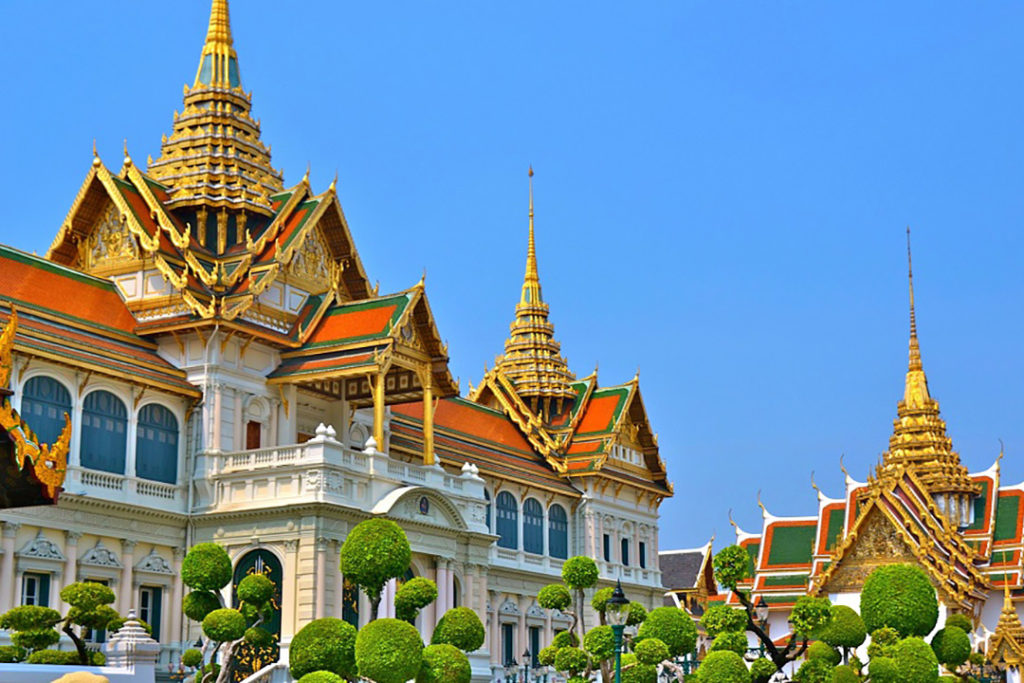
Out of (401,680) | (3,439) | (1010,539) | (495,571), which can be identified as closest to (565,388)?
(495,571)

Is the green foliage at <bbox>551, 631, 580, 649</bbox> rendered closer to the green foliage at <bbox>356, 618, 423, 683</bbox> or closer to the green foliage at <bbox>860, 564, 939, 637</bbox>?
the green foliage at <bbox>356, 618, 423, 683</bbox>

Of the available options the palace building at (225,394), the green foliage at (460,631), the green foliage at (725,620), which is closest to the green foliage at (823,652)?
the green foliage at (725,620)

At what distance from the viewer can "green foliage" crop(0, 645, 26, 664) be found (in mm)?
26234

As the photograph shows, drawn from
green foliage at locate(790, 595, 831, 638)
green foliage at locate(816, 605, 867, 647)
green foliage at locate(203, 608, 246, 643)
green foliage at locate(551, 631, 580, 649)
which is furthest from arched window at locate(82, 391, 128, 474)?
green foliage at locate(816, 605, 867, 647)

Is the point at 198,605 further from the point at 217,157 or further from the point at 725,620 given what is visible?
the point at 217,157

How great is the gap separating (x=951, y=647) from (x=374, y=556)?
1505 centimetres

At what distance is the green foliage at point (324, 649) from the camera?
25.0m

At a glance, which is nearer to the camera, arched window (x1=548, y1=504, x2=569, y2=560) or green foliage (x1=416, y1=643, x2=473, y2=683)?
green foliage (x1=416, y1=643, x2=473, y2=683)

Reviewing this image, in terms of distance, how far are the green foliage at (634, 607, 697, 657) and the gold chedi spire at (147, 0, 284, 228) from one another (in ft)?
47.1

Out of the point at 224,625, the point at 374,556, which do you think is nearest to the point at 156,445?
the point at 224,625

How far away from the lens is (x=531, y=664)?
44.3 metres

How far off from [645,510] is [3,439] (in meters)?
39.0

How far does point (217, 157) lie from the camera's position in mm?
39344

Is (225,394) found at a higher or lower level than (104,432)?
higher
